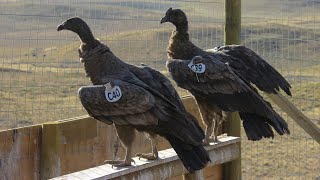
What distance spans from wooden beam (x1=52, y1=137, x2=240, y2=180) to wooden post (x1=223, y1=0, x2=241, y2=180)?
0.81 metres

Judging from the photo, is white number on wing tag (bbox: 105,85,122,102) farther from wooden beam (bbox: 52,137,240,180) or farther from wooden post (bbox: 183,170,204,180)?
wooden post (bbox: 183,170,204,180)

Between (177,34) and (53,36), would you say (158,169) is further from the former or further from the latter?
(53,36)

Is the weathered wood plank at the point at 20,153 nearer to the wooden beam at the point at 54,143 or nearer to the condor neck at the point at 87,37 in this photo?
the wooden beam at the point at 54,143

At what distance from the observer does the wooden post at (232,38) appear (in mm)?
6887

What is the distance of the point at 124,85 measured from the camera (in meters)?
4.91

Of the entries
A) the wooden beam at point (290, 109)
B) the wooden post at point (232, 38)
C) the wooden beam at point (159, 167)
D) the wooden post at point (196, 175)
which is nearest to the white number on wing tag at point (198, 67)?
the wooden beam at point (159, 167)

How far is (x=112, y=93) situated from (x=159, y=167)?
730 millimetres

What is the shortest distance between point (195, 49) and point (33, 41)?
166 centimetres

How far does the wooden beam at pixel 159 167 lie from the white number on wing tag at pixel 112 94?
1.67 feet

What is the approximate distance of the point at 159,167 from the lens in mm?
5133

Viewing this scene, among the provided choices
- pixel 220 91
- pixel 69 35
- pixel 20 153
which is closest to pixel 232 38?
Result: pixel 220 91

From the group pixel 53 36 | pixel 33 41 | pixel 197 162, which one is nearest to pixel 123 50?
pixel 53 36

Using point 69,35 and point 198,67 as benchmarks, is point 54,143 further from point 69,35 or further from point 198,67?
point 69,35

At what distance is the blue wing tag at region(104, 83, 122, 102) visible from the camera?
4.84 m
